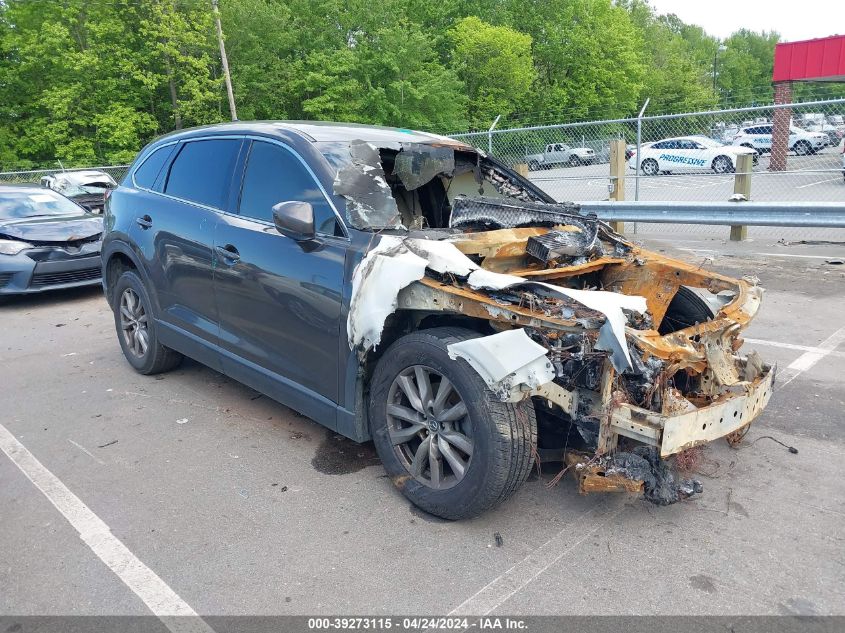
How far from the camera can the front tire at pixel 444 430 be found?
2.86 m

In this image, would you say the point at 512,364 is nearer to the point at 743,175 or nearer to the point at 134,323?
the point at 134,323

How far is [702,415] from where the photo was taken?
286 cm

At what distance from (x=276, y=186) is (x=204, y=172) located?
910 mm

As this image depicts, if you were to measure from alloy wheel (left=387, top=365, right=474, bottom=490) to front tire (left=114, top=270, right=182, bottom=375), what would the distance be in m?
2.62

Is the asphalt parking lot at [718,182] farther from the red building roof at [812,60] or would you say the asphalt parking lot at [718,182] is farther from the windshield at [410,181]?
the red building roof at [812,60]

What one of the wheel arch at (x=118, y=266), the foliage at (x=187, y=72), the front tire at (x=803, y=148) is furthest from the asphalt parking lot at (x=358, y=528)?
the foliage at (x=187, y=72)

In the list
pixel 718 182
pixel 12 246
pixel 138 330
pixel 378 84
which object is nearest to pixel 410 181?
pixel 138 330

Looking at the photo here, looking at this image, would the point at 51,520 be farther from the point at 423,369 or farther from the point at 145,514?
the point at 423,369

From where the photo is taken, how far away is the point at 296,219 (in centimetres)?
345

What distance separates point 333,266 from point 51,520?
6.24ft

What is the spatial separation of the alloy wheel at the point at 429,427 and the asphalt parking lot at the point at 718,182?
987cm

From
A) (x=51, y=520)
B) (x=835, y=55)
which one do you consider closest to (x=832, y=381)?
(x=51, y=520)

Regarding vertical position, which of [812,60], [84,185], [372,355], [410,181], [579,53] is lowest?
[372,355]

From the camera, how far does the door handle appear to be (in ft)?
13.1
